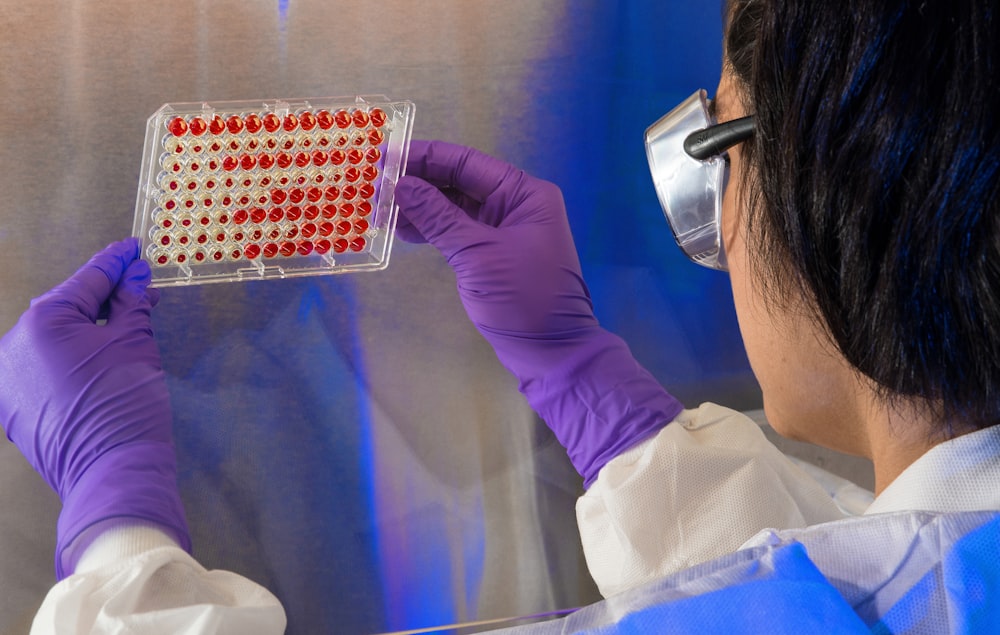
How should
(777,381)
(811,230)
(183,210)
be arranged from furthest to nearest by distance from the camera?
(183,210) < (777,381) < (811,230)

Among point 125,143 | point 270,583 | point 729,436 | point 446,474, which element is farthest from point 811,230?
point 125,143

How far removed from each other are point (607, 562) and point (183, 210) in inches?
26.3

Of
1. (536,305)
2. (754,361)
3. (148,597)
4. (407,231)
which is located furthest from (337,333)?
(754,361)

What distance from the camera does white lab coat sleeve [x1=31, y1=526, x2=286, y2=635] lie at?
2.56 ft

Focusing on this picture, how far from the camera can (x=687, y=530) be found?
39.7 inches

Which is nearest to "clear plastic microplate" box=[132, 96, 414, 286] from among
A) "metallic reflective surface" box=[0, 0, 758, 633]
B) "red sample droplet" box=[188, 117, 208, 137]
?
"red sample droplet" box=[188, 117, 208, 137]

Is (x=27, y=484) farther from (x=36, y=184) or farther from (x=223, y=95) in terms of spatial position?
(x=223, y=95)

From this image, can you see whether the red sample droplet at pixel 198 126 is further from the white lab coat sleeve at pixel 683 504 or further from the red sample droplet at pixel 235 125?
the white lab coat sleeve at pixel 683 504

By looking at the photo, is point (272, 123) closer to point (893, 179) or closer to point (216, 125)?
point (216, 125)

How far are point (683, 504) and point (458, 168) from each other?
533mm

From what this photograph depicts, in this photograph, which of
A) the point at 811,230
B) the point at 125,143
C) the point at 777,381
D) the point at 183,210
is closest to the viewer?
the point at 811,230

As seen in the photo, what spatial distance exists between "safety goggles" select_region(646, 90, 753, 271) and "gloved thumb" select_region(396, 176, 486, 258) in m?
0.29

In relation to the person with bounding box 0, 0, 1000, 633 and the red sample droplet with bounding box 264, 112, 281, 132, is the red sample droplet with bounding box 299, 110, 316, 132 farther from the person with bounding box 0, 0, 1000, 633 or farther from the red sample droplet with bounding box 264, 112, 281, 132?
the person with bounding box 0, 0, 1000, 633

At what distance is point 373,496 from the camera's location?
111cm
